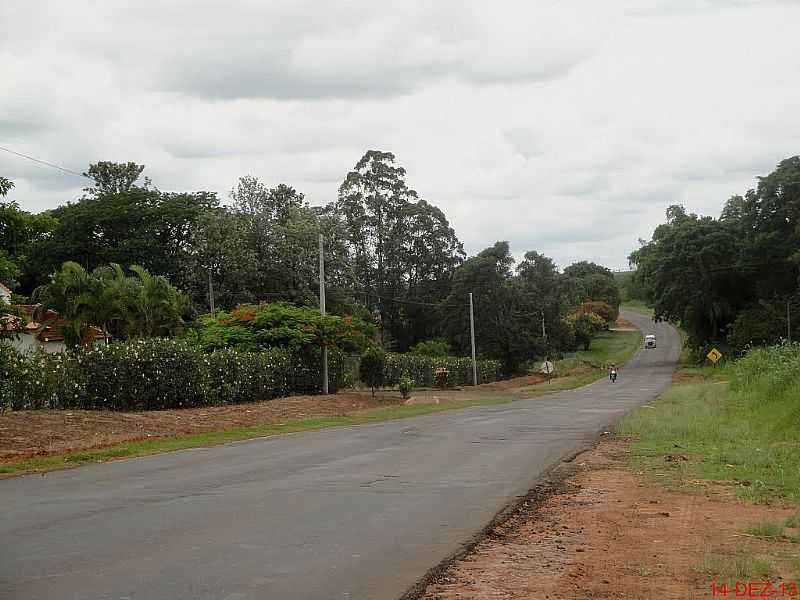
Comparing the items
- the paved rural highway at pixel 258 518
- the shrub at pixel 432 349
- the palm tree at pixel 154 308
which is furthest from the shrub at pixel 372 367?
the paved rural highway at pixel 258 518

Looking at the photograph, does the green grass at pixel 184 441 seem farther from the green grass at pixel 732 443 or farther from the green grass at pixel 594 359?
the green grass at pixel 594 359

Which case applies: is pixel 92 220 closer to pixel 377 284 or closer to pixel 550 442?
pixel 377 284

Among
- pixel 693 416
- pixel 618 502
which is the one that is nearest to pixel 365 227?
pixel 693 416

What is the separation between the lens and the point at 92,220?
6650cm

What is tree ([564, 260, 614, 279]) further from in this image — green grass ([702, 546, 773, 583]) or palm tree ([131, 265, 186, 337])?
green grass ([702, 546, 773, 583])

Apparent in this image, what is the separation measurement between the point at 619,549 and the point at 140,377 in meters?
23.1

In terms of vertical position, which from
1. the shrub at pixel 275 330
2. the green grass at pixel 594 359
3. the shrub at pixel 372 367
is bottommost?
the green grass at pixel 594 359

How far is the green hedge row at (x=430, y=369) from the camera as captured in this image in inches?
2136

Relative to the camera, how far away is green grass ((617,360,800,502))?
1390 cm

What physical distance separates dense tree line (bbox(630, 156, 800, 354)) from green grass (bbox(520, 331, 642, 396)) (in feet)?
31.7

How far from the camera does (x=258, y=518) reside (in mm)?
10875

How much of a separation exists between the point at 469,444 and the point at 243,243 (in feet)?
141

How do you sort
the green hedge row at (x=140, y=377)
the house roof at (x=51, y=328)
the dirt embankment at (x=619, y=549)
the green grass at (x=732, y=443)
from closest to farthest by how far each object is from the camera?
the dirt embankment at (x=619, y=549) < the green grass at (x=732, y=443) < the green hedge row at (x=140, y=377) < the house roof at (x=51, y=328)

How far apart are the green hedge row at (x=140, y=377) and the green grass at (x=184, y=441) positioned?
433 cm
